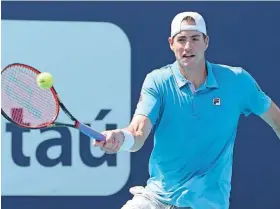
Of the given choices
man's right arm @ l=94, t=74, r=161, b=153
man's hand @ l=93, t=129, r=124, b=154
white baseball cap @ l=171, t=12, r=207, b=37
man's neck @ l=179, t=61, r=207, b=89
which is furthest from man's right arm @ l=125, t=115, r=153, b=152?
white baseball cap @ l=171, t=12, r=207, b=37

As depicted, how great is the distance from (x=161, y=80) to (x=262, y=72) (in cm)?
156

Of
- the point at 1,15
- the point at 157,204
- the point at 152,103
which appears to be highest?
the point at 1,15

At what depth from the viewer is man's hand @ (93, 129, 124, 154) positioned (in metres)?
3.67

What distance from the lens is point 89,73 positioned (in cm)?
553

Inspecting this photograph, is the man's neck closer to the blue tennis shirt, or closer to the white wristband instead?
the blue tennis shirt

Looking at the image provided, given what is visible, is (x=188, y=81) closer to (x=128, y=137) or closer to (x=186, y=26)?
(x=186, y=26)

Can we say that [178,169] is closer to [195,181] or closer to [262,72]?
[195,181]

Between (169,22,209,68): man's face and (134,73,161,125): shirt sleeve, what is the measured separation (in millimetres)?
178

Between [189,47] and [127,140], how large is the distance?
2.02 ft

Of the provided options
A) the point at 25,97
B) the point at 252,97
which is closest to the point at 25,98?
the point at 25,97

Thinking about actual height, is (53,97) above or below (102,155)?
above

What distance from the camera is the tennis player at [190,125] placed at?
13.8ft

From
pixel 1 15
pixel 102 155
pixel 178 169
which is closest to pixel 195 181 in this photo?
pixel 178 169

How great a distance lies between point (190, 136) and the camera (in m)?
4.21
